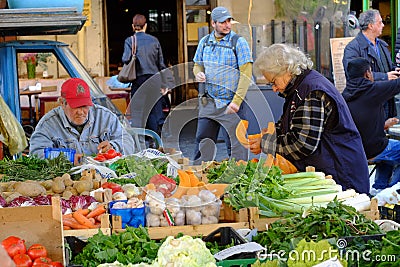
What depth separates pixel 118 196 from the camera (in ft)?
13.9

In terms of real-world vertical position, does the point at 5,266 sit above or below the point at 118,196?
above

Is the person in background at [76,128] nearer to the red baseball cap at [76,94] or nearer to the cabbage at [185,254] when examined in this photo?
the red baseball cap at [76,94]

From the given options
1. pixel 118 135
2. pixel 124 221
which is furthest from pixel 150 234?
pixel 118 135

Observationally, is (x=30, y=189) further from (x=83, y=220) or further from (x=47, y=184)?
(x=83, y=220)

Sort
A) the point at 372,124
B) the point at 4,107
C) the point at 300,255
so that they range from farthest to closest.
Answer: the point at 372,124 → the point at 4,107 → the point at 300,255

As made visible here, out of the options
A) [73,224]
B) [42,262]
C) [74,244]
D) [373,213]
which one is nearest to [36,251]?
[42,262]

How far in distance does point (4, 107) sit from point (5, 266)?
161 inches

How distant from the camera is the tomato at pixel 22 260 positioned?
2.89 metres

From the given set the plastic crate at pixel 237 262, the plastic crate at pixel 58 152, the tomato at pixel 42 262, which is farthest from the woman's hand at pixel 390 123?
the tomato at pixel 42 262

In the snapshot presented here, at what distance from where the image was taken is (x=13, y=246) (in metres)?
2.94

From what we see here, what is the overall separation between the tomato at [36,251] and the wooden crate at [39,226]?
0.06 m

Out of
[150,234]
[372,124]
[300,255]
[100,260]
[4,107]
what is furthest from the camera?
[372,124]

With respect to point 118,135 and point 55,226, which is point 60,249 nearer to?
point 55,226

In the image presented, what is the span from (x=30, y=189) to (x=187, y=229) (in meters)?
1.27
